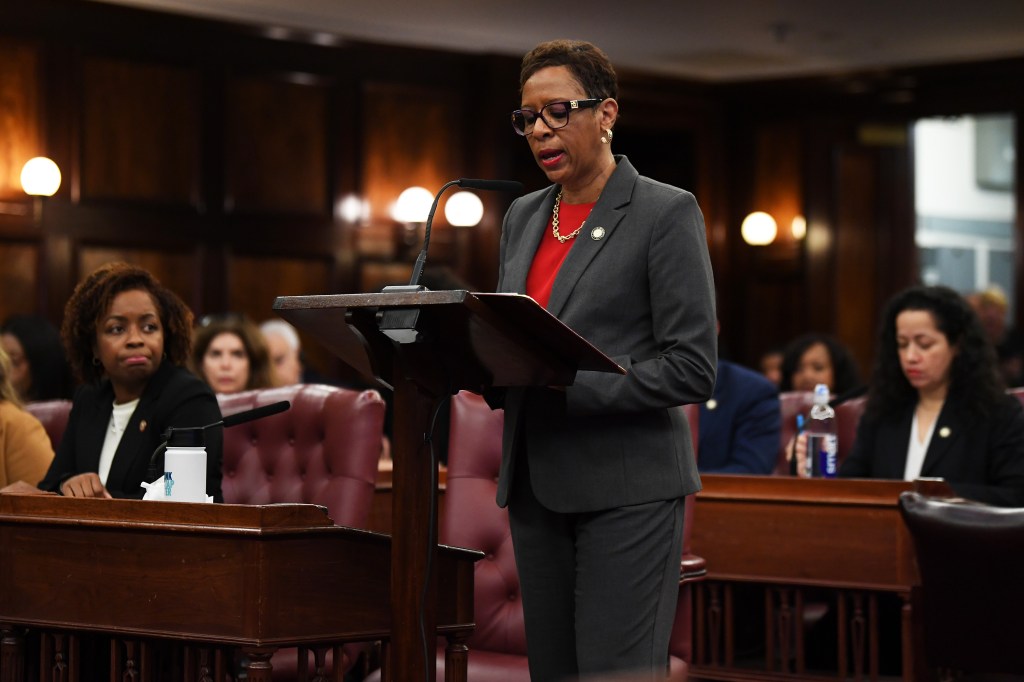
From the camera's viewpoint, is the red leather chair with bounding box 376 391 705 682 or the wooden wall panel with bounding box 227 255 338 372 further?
the wooden wall panel with bounding box 227 255 338 372

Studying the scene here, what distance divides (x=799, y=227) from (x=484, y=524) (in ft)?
23.4

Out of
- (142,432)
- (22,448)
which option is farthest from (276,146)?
(142,432)

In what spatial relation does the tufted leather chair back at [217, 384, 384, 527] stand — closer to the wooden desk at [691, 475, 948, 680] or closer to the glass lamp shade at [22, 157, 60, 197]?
the wooden desk at [691, 475, 948, 680]

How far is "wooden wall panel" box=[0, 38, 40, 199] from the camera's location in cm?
764

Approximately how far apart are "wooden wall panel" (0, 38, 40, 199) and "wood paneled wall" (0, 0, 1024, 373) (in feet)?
0.03

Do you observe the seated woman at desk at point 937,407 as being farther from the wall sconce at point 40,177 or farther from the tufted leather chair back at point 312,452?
the wall sconce at point 40,177

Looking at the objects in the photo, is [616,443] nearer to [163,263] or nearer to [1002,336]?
[163,263]

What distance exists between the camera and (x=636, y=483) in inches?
87.0

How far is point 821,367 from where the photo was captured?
6.52 meters

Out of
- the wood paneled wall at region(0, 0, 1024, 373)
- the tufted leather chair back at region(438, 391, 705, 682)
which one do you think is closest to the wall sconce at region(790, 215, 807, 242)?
the wood paneled wall at region(0, 0, 1024, 373)

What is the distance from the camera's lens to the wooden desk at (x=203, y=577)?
2.43m

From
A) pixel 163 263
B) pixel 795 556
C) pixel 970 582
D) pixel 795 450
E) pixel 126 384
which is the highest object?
pixel 163 263

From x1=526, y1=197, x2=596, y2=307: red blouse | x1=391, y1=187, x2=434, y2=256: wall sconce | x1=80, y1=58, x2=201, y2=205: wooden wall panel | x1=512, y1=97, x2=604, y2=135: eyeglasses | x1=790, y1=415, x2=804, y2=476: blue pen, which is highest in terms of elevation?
x1=80, y1=58, x2=201, y2=205: wooden wall panel

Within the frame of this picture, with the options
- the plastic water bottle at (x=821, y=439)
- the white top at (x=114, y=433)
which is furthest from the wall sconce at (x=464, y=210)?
the white top at (x=114, y=433)
